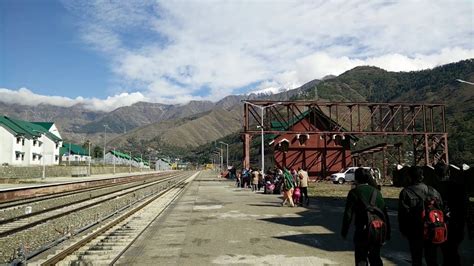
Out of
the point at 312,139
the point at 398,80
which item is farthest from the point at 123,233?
the point at 398,80

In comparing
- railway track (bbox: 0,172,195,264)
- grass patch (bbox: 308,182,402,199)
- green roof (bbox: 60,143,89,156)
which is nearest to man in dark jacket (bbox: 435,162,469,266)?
railway track (bbox: 0,172,195,264)

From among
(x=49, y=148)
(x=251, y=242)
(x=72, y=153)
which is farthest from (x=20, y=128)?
(x=251, y=242)

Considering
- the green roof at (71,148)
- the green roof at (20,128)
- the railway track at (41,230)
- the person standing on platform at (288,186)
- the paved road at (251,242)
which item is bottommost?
the railway track at (41,230)

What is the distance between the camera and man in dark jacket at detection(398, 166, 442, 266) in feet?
19.6

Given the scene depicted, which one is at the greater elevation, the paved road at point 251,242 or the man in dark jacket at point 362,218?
the man in dark jacket at point 362,218

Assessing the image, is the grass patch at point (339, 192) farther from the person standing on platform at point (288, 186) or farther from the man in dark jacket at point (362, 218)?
the man in dark jacket at point (362, 218)

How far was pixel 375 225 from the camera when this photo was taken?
5836 mm

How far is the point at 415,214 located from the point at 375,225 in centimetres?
64

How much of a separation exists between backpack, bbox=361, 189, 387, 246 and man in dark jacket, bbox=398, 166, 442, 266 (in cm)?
38

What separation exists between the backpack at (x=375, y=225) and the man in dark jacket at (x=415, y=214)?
0.38 meters

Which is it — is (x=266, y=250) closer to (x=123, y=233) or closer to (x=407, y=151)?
(x=123, y=233)

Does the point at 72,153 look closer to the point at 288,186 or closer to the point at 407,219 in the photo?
the point at 288,186

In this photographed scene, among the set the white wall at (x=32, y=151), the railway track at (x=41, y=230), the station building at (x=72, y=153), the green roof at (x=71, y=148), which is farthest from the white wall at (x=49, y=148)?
the railway track at (x=41, y=230)

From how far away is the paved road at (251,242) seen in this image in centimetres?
849
